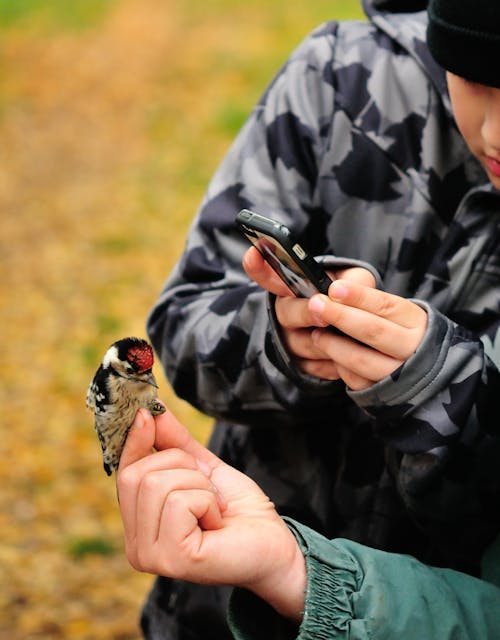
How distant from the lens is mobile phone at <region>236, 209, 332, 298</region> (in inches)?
71.7

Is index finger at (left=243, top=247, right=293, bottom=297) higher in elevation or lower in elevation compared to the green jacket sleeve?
higher

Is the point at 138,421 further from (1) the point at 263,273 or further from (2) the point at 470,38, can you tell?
(2) the point at 470,38

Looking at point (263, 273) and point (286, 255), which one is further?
point (263, 273)

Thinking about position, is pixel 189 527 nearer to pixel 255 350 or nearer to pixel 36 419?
pixel 255 350

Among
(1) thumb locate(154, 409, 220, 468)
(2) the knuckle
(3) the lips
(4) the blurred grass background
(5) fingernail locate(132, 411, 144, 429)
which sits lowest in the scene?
(4) the blurred grass background

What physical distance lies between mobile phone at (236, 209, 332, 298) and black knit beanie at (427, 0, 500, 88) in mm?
511

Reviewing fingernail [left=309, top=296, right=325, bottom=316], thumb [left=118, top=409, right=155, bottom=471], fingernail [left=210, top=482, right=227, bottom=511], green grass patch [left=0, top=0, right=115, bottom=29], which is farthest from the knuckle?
green grass patch [left=0, top=0, right=115, bottom=29]

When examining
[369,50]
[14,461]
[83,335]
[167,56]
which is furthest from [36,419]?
[167,56]

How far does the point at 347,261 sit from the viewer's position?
2014 mm

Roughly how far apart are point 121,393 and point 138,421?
0.23 feet

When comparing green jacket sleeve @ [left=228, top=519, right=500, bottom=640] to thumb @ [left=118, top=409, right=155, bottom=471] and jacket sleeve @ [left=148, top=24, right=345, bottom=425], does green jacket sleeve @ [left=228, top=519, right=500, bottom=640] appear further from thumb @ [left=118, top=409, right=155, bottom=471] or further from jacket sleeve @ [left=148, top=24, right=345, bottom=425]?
A: jacket sleeve @ [left=148, top=24, right=345, bottom=425]

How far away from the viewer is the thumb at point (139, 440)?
186cm

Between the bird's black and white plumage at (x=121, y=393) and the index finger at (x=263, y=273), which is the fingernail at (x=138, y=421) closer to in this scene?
the bird's black and white plumage at (x=121, y=393)


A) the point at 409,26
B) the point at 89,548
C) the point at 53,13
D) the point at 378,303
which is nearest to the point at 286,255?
the point at 378,303
